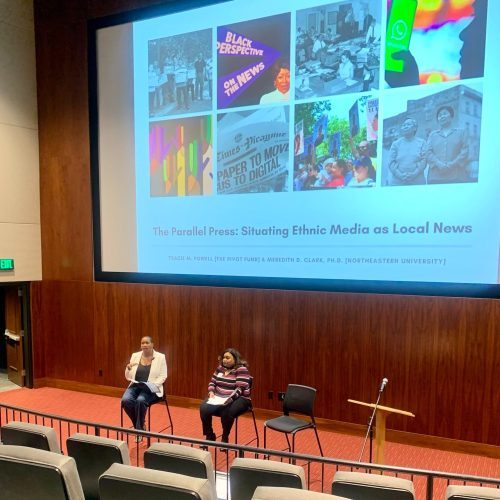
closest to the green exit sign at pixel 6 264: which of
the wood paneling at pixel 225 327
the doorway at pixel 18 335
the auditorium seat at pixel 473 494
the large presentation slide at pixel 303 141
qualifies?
the doorway at pixel 18 335

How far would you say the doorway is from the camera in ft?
20.5

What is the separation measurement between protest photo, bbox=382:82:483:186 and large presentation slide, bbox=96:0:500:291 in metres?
0.01

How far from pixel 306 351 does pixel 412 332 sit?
3.86 ft

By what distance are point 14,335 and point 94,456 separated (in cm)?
483

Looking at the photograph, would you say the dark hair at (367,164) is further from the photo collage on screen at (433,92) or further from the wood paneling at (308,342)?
the wood paneling at (308,342)

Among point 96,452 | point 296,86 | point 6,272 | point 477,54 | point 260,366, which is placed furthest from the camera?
point 6,272

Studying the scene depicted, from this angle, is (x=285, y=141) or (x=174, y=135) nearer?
(x=285, y=141)

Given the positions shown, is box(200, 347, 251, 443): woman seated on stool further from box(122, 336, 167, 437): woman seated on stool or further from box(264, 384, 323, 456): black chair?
box(122, 336, 167, 437): woman seated on stool

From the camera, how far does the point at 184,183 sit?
534 centimetres

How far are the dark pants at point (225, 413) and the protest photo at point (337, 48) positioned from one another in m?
3.29

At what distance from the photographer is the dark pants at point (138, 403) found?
4250 millimetres

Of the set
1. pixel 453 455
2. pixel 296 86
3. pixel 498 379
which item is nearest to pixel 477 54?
pixel 296 86

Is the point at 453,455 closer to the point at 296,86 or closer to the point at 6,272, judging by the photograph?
the point at 296,86

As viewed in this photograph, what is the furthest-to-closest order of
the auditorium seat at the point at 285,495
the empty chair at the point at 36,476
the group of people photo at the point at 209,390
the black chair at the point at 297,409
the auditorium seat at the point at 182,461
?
the group of people photo at the point at 209,390
the black chair at the point at 297,409
the auditorium seat at the point at 182,461
the empty chair at the point at 36,476
the auditorium seat at the point at 285,495
